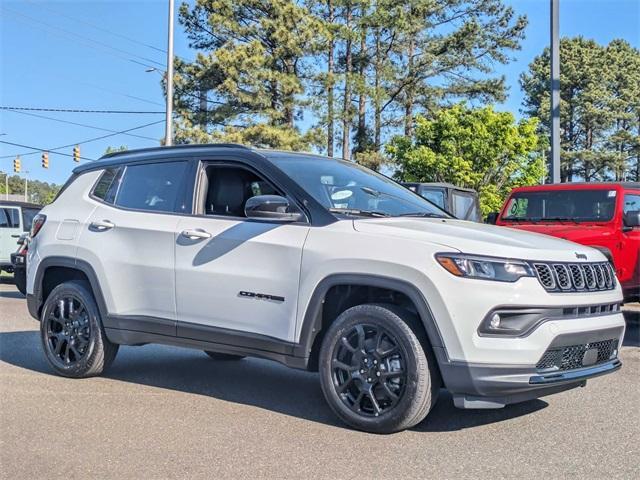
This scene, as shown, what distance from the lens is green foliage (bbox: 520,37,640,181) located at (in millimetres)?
59562

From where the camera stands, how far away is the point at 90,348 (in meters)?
6.16

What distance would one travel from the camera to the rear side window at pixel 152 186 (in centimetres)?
592

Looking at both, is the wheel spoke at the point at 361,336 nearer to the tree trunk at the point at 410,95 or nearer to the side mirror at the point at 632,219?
the side mirror at the point at 632,219

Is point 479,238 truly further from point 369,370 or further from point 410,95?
point 410,95

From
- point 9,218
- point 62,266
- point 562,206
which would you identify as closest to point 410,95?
point 9,218

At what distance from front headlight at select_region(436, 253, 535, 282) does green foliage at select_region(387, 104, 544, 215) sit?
2270 centimetres

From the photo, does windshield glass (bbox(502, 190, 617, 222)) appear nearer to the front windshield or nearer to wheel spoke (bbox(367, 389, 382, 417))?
the front windshield

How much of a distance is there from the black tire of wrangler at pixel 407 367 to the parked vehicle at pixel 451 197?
902 centimetres

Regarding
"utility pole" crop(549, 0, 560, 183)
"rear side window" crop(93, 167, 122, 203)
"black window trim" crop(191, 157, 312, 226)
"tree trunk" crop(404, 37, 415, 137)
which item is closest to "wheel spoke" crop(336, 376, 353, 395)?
"black window trim" crop(191, 157, 312, 226)

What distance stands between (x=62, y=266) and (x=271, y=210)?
97.0 inches

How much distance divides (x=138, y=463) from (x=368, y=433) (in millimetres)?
1402

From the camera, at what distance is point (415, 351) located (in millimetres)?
4441

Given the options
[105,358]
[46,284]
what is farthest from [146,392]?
[46,284]

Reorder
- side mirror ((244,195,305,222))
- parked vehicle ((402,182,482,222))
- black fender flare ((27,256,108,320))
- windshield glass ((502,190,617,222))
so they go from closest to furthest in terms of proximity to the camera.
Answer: side mirror ((244,195,305,222)) < black fender flare ((27,256,108,320)) < windshield glass ((502,190,617,222)) < parked vehicle ((402,182,482,222))
